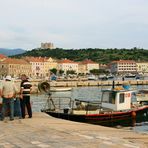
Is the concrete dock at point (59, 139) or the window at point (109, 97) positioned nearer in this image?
the concrete dock at point (59, 139)

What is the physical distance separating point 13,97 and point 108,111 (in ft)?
53.5

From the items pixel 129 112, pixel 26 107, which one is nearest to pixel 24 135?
pixel 26 107

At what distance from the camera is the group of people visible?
1466cm

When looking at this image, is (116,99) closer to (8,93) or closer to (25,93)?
(25,93)

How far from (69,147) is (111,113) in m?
20.8

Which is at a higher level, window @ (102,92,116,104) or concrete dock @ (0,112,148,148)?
concrete dock @ (0,112,148,148)

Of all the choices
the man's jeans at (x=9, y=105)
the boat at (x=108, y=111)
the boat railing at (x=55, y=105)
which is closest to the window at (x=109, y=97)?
the boat at (x=108, y=111)

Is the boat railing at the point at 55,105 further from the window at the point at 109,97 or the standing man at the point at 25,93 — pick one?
the standing man at the point at 25,93

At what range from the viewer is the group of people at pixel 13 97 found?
48.1 ft

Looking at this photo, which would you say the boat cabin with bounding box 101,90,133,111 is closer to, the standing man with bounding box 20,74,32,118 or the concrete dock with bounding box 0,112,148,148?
the standing man with bounding box 20,74,32,118

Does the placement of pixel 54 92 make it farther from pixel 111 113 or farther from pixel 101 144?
pixel 101 144

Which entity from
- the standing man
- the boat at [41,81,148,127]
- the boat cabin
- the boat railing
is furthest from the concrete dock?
the boat cabin

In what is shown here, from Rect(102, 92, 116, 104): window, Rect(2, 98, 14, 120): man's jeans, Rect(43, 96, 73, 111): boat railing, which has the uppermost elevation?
Rect(2, 98, 14, 120): man's jeans

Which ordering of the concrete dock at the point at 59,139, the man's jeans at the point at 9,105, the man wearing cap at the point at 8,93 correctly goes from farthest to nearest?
the man's jeans at the point at 9,105, the man wearing cap at the point at 8,93, the concrete dock at the point at 59,139
